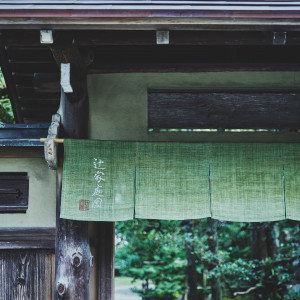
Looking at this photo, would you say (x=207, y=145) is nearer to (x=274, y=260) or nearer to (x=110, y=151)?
(x=110, y=151)

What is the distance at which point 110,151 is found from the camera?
4.57 m

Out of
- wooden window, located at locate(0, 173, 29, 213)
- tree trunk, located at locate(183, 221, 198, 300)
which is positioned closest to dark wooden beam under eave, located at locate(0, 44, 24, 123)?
wooden window, located at locate(0, 173, 29, 213)

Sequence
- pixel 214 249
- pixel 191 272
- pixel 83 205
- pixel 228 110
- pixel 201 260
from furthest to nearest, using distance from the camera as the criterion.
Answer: pixel 191 272
pixel 214 249
pixel 201 260
pixel 228 110
pixel 83 205

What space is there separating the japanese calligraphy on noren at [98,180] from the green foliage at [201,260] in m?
6.24

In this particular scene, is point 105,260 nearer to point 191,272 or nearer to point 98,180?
point 98,180

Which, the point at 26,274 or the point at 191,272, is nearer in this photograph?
the point at 26,274

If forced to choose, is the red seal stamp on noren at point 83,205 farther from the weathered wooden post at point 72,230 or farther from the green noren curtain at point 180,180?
the weathered wooden post at point 72,230

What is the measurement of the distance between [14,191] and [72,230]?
124 centimetres

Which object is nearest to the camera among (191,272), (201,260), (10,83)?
(10,83)

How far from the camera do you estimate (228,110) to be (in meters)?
5.15

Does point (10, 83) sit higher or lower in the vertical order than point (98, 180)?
higher

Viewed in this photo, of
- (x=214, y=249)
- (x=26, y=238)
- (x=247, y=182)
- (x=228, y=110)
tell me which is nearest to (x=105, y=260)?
(x=26, y=238)

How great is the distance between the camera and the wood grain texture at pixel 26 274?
5.00 meters

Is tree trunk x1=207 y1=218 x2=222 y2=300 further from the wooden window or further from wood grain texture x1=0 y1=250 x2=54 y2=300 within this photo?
the wooden window
